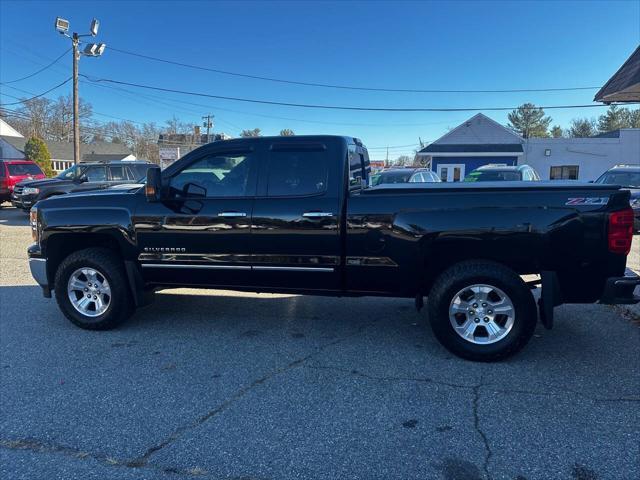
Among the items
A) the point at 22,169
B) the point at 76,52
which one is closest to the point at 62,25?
the point at 76,52

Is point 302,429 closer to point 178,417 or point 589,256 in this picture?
point 178,417

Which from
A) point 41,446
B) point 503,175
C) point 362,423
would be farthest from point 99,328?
point 503,175

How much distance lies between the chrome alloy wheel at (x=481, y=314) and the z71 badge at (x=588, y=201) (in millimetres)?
954

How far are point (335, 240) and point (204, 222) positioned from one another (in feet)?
4.34

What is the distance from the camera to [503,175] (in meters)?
12.9

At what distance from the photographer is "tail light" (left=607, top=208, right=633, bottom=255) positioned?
3.78 meters

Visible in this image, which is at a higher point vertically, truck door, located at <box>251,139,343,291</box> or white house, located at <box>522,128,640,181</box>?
white house, located at <box>522,128,640,181</box>

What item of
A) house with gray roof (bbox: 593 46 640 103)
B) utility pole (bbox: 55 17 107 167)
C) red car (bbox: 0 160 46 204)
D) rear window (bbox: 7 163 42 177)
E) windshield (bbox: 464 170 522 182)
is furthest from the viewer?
utility pole (bbox: 55 17 107 167)

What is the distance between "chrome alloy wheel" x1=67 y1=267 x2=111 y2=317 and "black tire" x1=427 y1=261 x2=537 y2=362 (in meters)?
3.40

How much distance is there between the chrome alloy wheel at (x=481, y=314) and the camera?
13.2 feet

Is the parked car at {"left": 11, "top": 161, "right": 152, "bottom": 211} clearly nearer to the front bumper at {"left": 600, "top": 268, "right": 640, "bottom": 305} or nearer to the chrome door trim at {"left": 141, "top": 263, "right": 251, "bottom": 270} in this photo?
the chrome door trim at {"left": 141, "top": 263, "right": 251, "bottom": 270}

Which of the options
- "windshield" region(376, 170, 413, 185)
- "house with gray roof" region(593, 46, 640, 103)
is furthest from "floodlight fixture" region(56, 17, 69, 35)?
"house with gray roof" region(593, 46, 640, 103)

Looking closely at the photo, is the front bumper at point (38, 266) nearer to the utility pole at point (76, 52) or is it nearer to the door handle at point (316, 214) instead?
the door handle at point (316, 214)

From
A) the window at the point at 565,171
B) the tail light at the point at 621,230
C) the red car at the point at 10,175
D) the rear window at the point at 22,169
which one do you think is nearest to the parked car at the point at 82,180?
the red car at the point at 10,175
